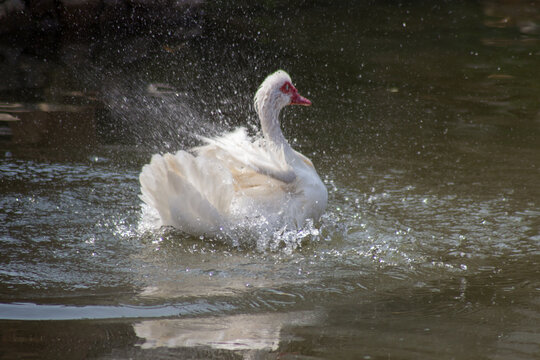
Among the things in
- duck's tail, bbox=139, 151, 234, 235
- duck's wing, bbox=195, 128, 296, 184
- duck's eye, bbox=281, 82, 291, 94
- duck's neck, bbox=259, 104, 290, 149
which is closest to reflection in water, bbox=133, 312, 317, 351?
duck's tail, bbox=139, 151, 234, 235

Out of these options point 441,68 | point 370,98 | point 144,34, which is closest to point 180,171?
point 370,98

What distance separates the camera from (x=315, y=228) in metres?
5.29

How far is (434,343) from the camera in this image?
355 cm

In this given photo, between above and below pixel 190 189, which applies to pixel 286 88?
above

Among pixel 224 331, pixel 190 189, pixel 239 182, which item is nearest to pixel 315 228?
pixel 239 182

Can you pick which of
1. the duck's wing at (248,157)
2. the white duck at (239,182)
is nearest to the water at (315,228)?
the white duck at (239,182)

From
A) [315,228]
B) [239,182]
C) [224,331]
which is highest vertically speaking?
[239,182]

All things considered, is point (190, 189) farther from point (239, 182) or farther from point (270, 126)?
point (270, 126)

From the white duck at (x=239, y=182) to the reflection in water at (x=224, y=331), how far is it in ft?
4.11

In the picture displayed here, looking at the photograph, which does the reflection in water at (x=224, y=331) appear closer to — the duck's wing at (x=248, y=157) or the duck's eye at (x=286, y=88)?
the duck's wing at (x=248, y=157)

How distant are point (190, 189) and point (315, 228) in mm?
1093

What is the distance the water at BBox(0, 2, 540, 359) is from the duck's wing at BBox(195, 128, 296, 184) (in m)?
0.53

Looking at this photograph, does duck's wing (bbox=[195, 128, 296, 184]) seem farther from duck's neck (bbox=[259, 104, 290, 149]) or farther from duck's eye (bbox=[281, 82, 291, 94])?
duck's eye (bbox=[281, 82, 291, 94])

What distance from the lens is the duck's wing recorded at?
520cm
